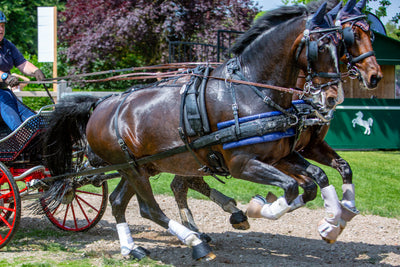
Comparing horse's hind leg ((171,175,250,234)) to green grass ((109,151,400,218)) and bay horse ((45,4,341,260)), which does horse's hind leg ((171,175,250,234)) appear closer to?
green grass ((109,151,400,218))

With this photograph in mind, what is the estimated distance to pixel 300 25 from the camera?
3938 mm

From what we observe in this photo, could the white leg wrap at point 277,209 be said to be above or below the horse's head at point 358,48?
below

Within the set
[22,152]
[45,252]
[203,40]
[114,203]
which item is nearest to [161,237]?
[114,203]

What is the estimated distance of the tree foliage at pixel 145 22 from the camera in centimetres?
1438

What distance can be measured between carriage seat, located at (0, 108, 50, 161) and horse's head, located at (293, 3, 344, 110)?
3.11 m

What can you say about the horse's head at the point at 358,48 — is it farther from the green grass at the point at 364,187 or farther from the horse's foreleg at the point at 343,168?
the green grass at the point at 364,187

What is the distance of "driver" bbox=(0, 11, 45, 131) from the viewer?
5.30m

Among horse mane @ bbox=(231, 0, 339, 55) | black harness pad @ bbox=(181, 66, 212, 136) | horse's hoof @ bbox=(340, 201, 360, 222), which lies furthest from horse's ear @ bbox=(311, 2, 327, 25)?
horse's hoof @ bbox=(340, 201, 360, 222)

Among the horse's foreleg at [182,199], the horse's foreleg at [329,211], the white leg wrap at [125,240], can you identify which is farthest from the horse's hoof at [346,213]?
the white leg wrap at [125,240]

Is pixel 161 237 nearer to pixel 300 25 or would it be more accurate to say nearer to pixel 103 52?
pixel 300 25

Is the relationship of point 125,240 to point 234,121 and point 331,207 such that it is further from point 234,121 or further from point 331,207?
point 331,207

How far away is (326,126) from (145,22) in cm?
1113

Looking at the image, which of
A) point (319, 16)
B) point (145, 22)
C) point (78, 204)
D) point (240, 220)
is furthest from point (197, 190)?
point (145, 22)

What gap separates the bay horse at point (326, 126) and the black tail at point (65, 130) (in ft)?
4.71
